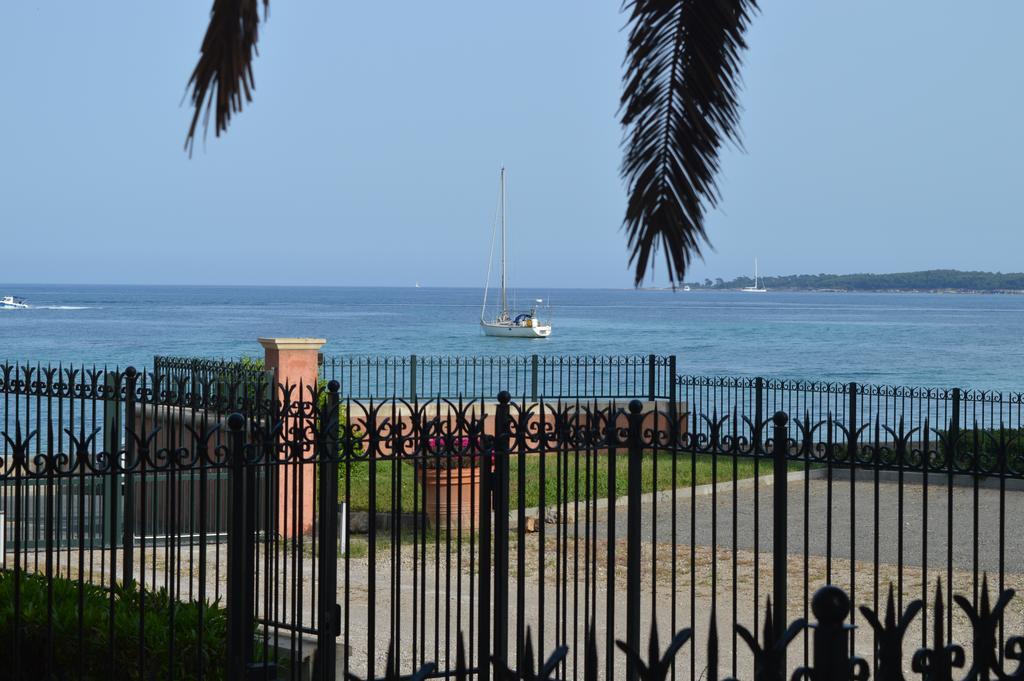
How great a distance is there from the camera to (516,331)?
8800 centimetres

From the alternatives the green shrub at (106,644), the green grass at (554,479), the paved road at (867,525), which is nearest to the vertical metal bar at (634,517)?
the green shrub at (106,644)

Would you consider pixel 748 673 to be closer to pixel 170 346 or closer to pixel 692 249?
pixel 692 249

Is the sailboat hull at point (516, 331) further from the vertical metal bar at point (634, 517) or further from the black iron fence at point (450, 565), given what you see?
the vertical metal bar at point (634, 517)

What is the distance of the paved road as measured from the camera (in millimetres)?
13273

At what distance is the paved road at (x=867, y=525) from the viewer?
523 inches

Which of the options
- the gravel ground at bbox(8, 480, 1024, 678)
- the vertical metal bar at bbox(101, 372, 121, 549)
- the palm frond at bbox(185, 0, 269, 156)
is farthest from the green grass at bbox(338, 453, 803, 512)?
the palm frond at bbox(185, 0, 269, 156)

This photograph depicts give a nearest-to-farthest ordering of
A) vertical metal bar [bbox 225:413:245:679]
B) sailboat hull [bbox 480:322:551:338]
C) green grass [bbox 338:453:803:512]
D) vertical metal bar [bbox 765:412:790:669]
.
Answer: vertical metal bar [bbox 225:413:245:679] → vertical metal bar [bbox 765:412:790:669] → green grass [bbox 338:453:803:512] → sailboat hull [bbox 480:322:551:338]

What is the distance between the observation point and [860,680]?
2914 millimetres

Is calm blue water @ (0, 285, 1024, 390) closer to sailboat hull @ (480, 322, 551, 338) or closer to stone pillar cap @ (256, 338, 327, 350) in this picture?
sailboat hull @ (480, 322, 551, 338)

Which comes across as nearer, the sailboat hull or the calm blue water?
the calm blue water

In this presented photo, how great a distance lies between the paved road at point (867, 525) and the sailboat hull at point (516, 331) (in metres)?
68.5

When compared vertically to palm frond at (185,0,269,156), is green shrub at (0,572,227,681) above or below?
below

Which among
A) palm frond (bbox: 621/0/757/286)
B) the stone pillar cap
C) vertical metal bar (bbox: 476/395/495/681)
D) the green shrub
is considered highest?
palm frond (bbox: 621/0/757/286)

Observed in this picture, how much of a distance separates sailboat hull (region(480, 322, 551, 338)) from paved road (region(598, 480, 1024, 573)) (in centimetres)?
6852
